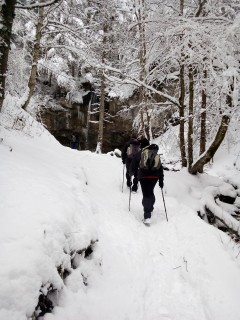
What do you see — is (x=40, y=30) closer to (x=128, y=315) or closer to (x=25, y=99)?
(x=25, y=99)

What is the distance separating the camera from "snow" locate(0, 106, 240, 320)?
128 inches

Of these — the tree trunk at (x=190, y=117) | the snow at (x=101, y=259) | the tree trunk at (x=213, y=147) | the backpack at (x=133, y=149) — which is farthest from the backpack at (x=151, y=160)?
the tree trunk at (x=190, y=117)

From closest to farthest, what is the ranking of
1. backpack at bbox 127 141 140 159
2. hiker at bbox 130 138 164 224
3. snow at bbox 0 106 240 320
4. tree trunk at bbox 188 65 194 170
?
snow at bbox 0 106 240 320 → hiker at bbox 130 138 164 224 → backpack at bbox 127 141 140 159 → tree trunk at bbox 188 65 194 170

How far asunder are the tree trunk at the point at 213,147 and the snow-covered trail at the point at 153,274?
331 cm

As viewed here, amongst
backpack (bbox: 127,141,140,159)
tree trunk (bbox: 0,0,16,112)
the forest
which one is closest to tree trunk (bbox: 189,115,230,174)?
the forest

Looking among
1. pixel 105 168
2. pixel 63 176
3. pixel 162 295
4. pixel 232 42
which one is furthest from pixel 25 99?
pixel 162 295

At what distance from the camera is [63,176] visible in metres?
7.32

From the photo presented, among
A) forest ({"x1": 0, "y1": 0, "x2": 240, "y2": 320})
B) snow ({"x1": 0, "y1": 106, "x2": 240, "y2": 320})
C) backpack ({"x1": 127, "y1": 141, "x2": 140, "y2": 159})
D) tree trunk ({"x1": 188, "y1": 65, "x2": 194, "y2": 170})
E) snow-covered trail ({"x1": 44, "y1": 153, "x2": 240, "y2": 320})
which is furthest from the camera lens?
tree trunk ({"x1": 188, "y1": 65, "x2": 194, "y2": 170})

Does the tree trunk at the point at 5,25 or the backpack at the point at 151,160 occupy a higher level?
the tree trunk at the point at 5,25

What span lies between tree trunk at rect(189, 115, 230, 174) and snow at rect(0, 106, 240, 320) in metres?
3.73

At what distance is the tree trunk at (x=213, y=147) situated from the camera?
9.73 m

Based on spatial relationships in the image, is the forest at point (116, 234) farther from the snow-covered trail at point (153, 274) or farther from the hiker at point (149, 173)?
the hiker at point (149, 173)

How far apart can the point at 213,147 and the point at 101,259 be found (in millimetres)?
6908

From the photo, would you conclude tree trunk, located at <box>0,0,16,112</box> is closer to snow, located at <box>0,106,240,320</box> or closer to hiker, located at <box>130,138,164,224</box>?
snow, located at <box>0,106,240,320</box>
